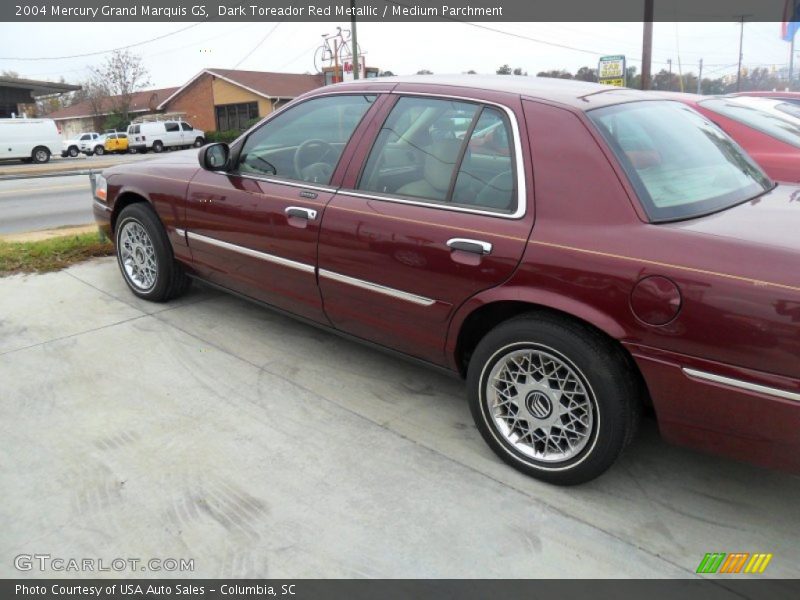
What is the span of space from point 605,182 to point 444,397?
1590mm

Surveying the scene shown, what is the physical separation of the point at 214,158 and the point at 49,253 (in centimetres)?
321

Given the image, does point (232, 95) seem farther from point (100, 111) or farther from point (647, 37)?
point (647, 37)

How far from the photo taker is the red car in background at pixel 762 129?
4.91 m

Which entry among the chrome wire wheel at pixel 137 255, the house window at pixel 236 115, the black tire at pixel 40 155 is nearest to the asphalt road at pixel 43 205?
the chrome wire wheel at pixel 137 255

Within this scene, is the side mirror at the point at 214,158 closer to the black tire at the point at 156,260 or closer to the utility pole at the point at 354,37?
the black tire at the point at 156,260

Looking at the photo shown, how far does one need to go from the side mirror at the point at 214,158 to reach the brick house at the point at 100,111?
56893mm

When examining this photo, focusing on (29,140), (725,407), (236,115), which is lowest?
(725,407)

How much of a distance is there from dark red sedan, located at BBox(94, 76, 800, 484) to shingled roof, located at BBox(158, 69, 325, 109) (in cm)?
4383

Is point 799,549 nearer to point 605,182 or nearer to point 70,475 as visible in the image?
point 605,182

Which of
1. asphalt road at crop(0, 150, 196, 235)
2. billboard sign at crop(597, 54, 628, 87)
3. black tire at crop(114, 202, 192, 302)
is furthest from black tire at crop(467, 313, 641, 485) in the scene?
billboard sign at crop(597, 54, 628, 87)

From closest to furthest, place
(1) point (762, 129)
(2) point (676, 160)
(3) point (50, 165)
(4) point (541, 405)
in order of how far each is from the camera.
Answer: (4) point (541, 405)
(2) point (676, 160)
(1) point (762, 129)
(3) point (50, 165)

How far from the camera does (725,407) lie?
2271 mm

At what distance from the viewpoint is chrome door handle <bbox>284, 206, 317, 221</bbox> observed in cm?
345
